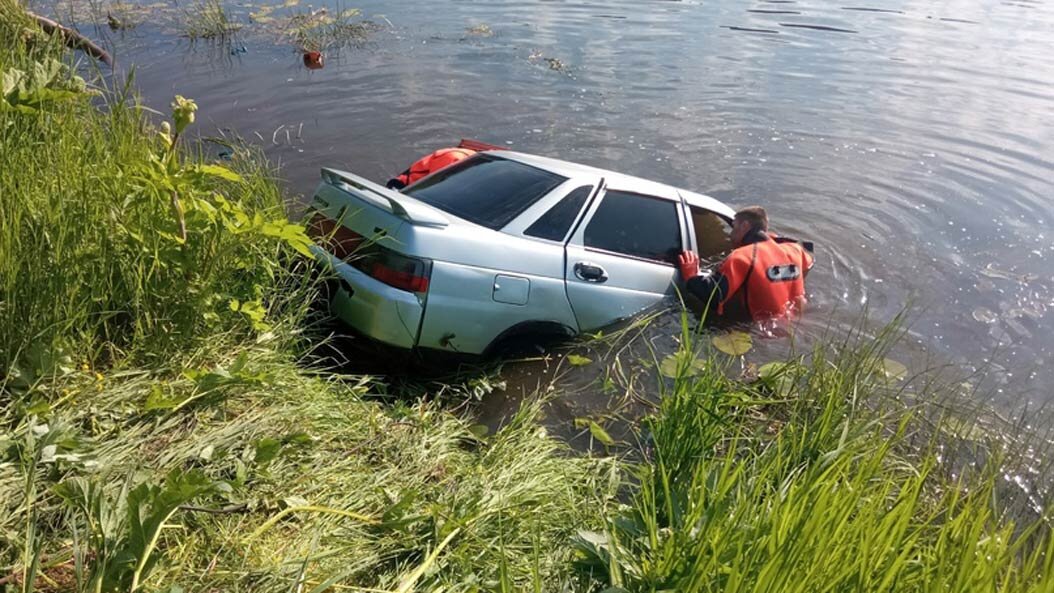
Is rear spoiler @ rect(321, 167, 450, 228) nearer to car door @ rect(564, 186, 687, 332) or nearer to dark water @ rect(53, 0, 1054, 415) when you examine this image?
car door @ rect(564, 186, 687, 332)

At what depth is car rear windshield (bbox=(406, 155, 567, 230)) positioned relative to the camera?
506cm

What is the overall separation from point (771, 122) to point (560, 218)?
8721 millimetres

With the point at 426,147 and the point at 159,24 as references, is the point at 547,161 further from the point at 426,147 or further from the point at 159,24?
the point at 159,24

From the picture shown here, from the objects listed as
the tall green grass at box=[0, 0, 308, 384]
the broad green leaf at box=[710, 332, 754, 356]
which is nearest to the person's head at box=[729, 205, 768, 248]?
the broad green leaf at box=[710, 332, 754, 356]

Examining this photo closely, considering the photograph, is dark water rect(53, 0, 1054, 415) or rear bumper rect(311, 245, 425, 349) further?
dark water rect(53, 0, 1054, 415)

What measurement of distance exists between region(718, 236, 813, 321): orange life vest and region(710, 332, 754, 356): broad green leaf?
22 centimetres

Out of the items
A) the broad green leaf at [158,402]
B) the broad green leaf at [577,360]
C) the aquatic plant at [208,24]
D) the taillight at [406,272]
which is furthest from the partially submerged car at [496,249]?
the aquatic plant at [208,24]

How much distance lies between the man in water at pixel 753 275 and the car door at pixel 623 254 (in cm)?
26

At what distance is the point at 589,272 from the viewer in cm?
527

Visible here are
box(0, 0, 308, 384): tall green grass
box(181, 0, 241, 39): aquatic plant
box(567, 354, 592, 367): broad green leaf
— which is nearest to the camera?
box(0, 0, 308, 384): tall green grass

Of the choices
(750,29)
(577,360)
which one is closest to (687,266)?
(577,360)

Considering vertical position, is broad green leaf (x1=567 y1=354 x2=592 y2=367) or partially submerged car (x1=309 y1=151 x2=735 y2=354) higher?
partially submerged car (x1=309 y1=151 x2=735 y2=354)

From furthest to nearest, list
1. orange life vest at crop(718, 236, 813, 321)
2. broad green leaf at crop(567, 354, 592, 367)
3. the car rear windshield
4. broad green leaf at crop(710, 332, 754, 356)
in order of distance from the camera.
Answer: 1. orange life vest at crop(718, 236, 813, 321)
2. broad green leaf at crop(710, 332, 754, 356)
3. broad green leaf at crop(567, 354, 592, 367)
4. the car rear windshield

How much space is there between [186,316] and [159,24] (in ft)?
49.8
